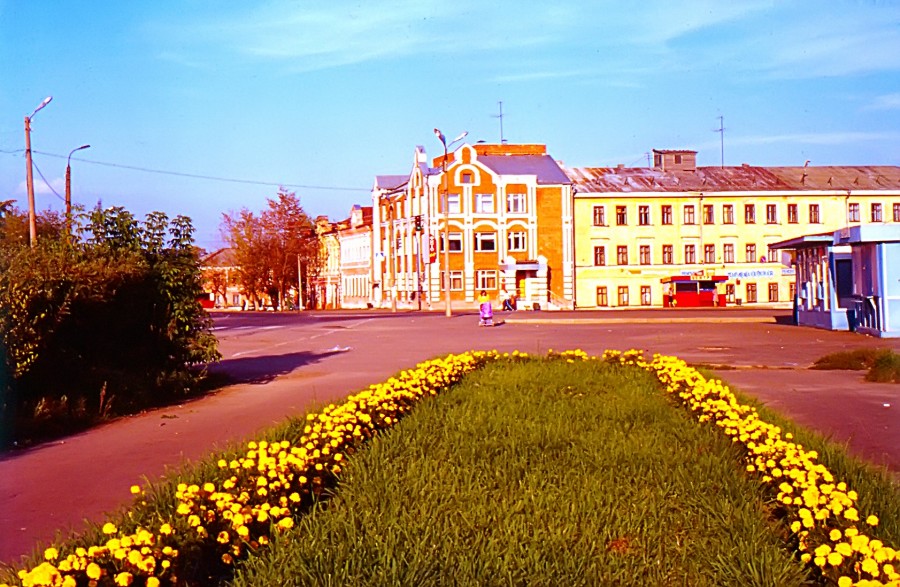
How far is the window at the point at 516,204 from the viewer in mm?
83125

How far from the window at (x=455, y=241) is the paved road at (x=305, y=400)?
151 ft

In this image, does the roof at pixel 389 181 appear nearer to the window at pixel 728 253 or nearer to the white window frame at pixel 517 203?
the white window frame at pixel 517 203

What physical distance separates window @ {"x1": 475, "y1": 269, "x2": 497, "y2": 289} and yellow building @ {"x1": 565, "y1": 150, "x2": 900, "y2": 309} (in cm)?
669

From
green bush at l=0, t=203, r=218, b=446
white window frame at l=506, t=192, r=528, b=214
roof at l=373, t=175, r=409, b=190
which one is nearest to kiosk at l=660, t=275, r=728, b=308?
white window frame at l=506, t=192, r=528, b=214

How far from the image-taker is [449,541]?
5742 millimetres

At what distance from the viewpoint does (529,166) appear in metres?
86.4

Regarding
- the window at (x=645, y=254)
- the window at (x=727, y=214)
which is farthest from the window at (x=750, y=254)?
the window at (x=645, y=254)

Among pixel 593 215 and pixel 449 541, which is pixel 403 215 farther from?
pixel 449 541

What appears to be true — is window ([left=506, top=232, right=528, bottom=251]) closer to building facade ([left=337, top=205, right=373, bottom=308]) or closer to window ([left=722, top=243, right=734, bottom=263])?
window ([left=722, top=243, right=734, bottom=263])

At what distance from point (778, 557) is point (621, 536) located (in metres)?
0.93

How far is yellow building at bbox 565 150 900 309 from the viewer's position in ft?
267

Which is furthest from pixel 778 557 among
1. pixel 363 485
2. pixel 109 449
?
pixel 109 449

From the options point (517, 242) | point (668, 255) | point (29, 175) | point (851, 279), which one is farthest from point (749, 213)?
point (29, 175)

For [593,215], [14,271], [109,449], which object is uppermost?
[593,215]
